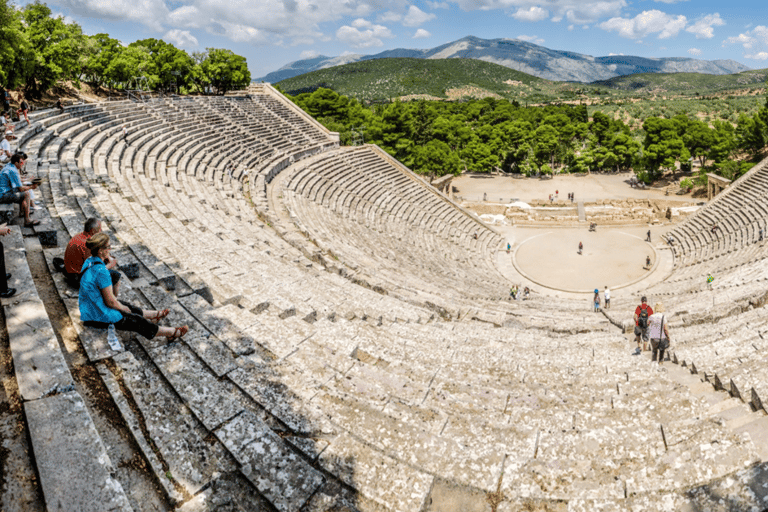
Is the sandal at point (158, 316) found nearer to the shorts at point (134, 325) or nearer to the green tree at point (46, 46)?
the shorts at point (134, 325)

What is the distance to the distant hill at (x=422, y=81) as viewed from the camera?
481ft

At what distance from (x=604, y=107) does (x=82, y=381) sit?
10083 cm

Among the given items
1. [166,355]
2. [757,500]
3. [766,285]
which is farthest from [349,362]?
[766,285]

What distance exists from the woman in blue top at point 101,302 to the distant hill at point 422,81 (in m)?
133

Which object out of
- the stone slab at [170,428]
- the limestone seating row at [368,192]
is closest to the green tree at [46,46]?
the limestone seating row at [368,192]

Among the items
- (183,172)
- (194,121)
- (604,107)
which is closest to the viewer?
(183,172)

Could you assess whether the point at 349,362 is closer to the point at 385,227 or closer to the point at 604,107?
the point at 385,227

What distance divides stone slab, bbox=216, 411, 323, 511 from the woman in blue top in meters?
1.82

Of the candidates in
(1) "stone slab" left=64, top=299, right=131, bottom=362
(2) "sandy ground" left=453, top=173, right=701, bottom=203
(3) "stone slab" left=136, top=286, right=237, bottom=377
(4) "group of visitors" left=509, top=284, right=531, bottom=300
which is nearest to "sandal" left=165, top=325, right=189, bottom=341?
(3) "stone slab" left=136, top=286, right=237, bottom=377

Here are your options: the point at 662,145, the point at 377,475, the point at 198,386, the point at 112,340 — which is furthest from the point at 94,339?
the point at 662,145

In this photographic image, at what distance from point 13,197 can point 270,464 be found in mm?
7899

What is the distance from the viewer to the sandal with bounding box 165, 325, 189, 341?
550cm

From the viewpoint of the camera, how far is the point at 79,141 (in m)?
18.4

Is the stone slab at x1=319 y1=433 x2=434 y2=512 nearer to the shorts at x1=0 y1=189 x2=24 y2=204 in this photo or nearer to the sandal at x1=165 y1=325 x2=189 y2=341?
the sandal at x1=165 y1=325 x2=189 y2=341
